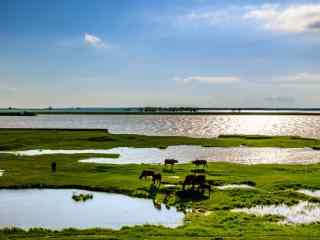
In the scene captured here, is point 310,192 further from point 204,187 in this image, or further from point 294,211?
point 204,187

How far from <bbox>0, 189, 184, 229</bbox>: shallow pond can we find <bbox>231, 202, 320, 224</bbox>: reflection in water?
16.8ft

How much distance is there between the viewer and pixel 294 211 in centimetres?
2364

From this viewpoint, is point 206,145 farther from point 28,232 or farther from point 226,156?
point 28,232

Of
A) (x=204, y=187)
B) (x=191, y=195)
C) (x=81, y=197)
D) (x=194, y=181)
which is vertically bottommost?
(x=81, y=197)

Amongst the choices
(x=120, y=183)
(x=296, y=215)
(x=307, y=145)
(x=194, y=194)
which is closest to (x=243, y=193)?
(x=194, y=194)

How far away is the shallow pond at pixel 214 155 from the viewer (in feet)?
159

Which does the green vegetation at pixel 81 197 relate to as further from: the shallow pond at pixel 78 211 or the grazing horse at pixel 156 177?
the grazing horse at pixel 156 177

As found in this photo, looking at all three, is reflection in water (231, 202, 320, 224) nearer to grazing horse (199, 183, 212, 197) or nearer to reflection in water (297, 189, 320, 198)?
reflection in water (297, 189, 320, 198)

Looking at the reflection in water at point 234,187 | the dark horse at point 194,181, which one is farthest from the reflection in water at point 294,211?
the reflection in water at point 234,187

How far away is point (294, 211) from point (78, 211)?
13968mm

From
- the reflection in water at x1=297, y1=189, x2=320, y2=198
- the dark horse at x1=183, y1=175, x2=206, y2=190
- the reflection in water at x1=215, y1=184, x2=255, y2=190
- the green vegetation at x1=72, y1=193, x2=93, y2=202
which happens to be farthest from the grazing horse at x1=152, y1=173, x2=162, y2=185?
the reflection in water at x1=297, y1=189, x2=320, y2=198

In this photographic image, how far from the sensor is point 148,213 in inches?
923

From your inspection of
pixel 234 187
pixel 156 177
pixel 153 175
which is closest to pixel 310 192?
pixel 234 187

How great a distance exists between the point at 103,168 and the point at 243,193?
17.8 metres
